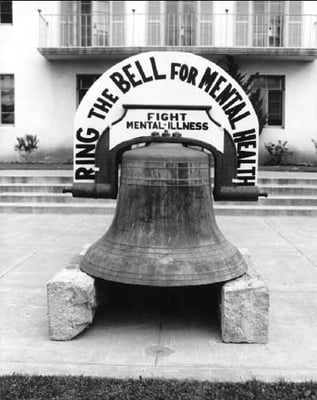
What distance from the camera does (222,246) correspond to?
4.54m

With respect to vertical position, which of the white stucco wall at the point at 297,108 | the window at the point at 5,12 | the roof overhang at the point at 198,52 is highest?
the window at the point at 5,12

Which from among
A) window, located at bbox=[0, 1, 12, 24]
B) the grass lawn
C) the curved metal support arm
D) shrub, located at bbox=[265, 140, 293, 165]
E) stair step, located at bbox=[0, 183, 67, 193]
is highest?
window, located at bbox=[0, 1, 12, 24]

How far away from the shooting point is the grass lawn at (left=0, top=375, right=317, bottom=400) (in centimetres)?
327

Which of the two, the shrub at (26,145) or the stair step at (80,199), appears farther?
the shrub at (26,145)

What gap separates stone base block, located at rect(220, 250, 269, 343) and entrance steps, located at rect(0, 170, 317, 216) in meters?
6.89

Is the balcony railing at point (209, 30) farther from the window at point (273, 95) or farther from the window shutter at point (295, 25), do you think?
the window at point (273, 95)

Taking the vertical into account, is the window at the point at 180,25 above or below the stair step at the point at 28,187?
above

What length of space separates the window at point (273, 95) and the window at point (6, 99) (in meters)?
9.20

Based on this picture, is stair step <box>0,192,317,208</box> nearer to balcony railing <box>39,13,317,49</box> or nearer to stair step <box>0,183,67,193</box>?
stair step <box>0,183,67,193</box>

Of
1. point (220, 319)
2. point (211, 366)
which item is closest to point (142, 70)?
point (220, 319)

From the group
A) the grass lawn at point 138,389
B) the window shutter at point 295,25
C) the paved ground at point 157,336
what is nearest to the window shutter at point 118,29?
the window shutter at point 295,25

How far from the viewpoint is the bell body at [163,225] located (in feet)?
14.0

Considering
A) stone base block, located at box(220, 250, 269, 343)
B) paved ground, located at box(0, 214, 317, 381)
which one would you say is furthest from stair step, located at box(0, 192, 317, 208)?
stone base block, located at box(220, 250, 269, 343)

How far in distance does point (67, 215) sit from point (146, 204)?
21.9ft
